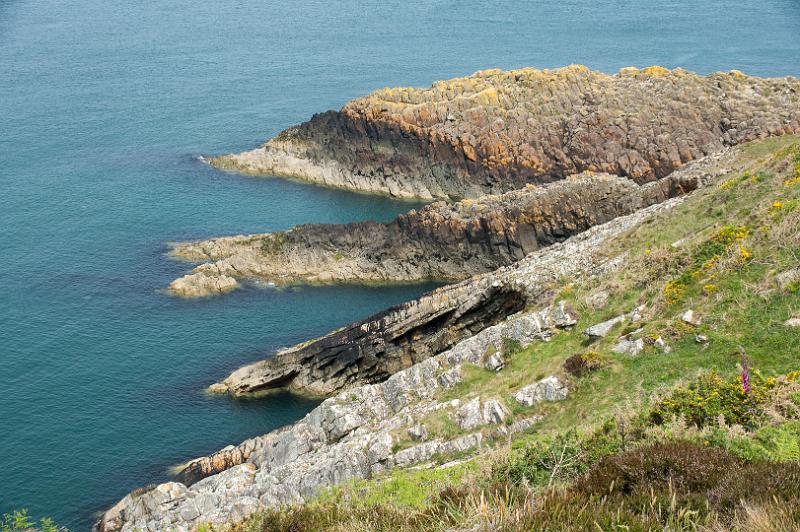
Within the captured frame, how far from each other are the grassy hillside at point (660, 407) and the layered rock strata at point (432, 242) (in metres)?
27.4

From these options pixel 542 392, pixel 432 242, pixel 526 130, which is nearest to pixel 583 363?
pixel 542 392

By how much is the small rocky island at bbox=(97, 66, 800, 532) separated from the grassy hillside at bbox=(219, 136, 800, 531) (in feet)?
0.72

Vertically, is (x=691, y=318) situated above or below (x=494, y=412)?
above

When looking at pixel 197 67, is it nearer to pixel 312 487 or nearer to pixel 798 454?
pixel 312 487

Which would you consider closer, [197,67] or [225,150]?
[225,150]

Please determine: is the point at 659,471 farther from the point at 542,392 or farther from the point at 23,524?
the point at 23,524

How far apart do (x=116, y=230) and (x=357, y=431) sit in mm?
54752

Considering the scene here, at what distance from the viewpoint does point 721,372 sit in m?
26.2

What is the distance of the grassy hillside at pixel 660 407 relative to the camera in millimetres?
15117

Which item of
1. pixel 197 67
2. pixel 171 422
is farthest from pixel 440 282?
pixel 197 67

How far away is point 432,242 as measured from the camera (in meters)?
75.2

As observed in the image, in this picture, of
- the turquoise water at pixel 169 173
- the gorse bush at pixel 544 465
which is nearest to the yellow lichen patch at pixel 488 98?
the turquoise water at pixel 169 173

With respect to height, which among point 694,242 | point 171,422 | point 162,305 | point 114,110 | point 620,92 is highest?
point 114,110

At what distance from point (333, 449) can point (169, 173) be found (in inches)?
2827
